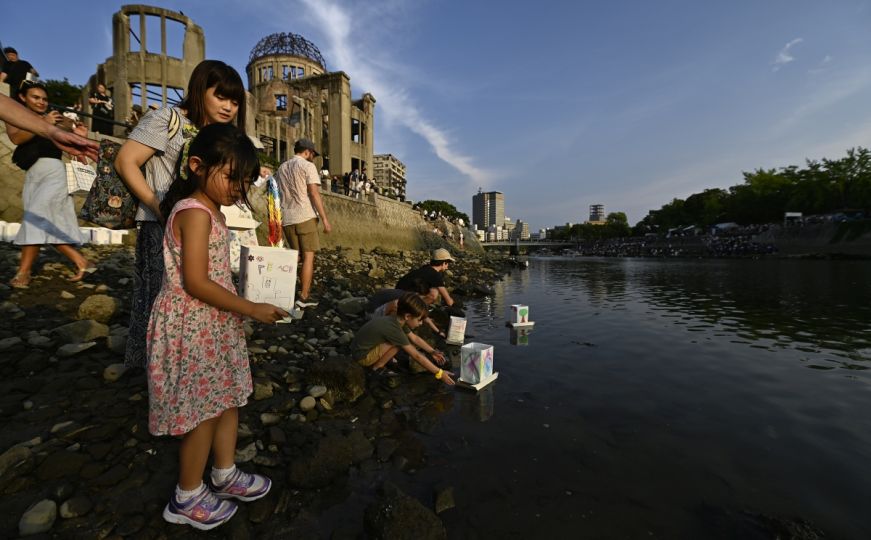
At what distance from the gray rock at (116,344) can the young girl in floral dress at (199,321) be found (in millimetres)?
2642

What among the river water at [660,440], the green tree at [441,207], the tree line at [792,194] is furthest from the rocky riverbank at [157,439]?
the green tree at [441,207]

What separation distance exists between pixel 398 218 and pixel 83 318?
32225mm

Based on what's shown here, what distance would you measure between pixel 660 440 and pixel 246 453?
380 centimetres

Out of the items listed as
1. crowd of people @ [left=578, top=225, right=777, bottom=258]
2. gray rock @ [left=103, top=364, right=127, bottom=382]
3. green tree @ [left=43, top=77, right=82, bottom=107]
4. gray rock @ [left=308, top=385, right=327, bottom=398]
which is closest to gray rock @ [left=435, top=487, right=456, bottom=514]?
gray rock @ [left=308, top=385, right=327, bottom=398]

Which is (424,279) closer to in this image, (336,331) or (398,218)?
(336,331)

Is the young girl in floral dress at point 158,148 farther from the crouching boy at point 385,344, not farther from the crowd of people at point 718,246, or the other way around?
the crowd of people at point 718,246

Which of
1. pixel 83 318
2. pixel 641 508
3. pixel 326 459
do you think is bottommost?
pixel 641 508

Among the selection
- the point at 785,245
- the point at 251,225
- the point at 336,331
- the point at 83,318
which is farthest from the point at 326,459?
the point at 785,245

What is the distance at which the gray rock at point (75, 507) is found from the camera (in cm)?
210

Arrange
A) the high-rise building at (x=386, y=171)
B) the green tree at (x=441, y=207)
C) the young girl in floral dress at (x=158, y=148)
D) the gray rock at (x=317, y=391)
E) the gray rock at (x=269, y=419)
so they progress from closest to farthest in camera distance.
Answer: the young girl in floral dress at (x=158, y=148) → the gray rock at (x=269, y=419) → the gray rock at (x=317, y=391) → the green tree at (x=441, y=207) → the high-rise building at (x=386, y=171)

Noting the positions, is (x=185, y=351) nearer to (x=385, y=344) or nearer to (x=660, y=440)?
(x=385, y=344)

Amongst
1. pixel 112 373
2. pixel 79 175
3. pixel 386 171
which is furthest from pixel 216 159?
pixel 386 171

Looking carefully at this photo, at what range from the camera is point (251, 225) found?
4371mm

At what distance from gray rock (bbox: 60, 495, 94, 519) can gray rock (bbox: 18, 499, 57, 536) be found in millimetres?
38
